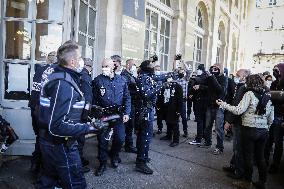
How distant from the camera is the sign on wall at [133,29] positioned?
8078mm

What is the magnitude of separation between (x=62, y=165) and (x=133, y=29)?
6109mm

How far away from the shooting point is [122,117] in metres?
5.09

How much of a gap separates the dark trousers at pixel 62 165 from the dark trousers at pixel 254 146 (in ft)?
8.64

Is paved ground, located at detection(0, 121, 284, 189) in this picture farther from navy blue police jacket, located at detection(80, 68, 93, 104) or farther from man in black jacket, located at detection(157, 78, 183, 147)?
navy blue police jacket, located at detection(80, 68, 93, 104)

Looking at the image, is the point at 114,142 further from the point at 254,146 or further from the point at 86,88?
the point at 254,146

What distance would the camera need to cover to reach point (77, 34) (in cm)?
650

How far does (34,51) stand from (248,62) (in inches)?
1125

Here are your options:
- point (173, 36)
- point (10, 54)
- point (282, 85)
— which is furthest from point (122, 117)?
point (173, 36)

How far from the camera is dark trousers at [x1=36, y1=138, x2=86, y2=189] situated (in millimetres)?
2920

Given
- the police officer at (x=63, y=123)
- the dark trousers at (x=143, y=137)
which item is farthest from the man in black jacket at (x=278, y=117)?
the police officer at (x=63, y=123)

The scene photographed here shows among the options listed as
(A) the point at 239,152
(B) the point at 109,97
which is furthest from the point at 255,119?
(B) the point at 109,97

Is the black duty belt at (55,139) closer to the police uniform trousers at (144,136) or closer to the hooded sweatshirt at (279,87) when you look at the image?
the police uniform trousers at (144,136)

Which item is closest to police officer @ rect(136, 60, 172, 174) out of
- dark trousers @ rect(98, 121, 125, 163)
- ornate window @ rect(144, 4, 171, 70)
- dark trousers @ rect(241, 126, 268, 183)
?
dark trousers @ rect(98, 121, 125, 163)

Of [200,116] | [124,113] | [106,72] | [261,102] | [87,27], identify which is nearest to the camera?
[261,102]
